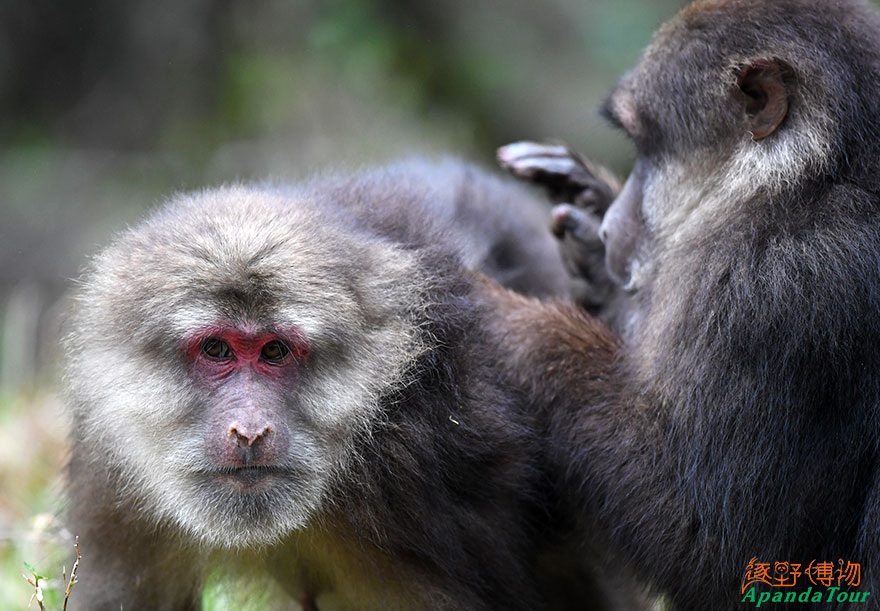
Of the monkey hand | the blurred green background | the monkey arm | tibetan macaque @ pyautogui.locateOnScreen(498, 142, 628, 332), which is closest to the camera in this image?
the monkey arm

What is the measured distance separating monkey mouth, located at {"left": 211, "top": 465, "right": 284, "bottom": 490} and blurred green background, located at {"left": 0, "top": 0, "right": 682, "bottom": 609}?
27.1 feet

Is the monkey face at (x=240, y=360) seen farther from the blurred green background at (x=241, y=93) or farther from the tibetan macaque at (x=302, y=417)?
the blurred green background at (x=241, y=93)

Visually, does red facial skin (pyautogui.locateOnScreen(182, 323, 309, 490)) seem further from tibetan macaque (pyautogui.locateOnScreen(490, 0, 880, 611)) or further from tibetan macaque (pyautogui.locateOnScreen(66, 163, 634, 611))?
tibetan macaque (pyautogui.locateOnScreen(490, 0, 880, 611))

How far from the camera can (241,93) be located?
12.9 meters

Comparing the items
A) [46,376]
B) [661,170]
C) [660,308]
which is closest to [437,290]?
[660,308]

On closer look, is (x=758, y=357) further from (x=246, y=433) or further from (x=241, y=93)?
(x=241, y=93)

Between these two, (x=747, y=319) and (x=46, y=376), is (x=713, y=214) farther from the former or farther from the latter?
(x=46, y=376)

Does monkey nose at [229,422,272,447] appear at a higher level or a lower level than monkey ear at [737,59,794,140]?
lower

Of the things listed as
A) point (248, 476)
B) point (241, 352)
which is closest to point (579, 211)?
point (241, 352)

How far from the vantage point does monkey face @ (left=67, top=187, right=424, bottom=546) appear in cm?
414

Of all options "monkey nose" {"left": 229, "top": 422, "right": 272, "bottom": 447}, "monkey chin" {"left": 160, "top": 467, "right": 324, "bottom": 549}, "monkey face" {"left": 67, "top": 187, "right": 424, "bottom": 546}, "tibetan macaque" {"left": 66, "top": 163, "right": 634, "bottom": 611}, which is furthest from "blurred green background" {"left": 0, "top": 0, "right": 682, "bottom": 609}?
"monkey nose" {"left": 229, "top": 422, "right": 272, "bottom": 447}

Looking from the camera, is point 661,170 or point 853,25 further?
point 661,170

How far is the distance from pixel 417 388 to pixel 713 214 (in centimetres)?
150

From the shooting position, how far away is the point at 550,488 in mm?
4855
